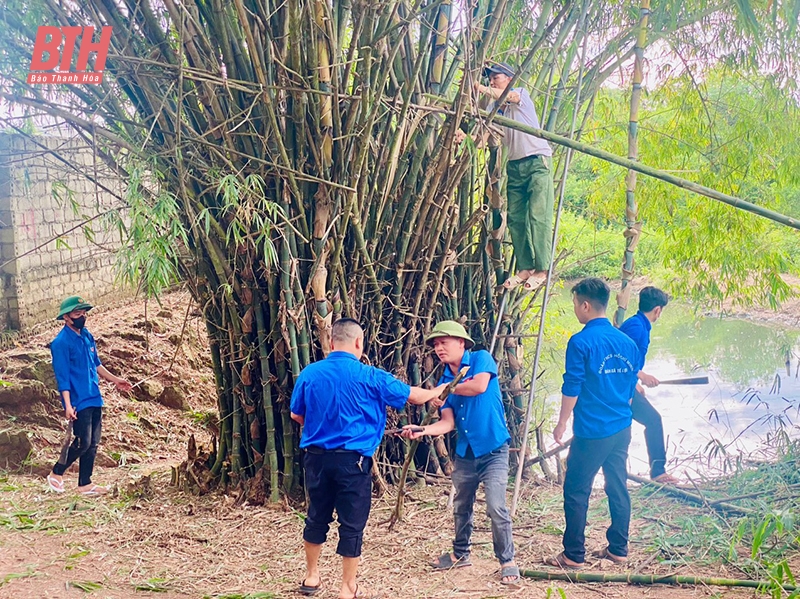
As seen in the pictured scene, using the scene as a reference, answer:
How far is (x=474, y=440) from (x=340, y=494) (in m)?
0.61

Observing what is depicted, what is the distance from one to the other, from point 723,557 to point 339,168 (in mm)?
2465

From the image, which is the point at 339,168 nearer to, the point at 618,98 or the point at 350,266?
the point at 350,266

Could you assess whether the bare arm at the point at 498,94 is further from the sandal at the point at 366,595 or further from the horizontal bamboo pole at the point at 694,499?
the sandal at the point at 366,595

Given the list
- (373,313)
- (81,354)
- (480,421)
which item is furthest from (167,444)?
(480,421)

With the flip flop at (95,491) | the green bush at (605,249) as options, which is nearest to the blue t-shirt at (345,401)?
the flip flop at (95,491)

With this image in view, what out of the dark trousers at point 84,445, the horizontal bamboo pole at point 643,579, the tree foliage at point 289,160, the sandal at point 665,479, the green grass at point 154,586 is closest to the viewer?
the horizontal bamboo pole at point 643,579

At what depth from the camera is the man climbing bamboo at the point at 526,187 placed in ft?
13.2

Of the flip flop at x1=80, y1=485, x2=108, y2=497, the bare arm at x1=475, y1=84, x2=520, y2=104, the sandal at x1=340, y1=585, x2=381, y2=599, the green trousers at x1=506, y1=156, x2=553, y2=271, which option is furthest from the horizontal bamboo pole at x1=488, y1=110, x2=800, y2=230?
the flip flop at x1=80, y1=485, x2=108, y2=497

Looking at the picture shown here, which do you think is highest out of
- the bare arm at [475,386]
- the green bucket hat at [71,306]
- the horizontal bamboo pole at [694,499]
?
the green bucket hat at [71,306]

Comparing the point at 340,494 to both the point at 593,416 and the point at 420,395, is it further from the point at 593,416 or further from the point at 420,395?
the point at 593,416

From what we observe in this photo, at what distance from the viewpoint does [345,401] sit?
3.03 metres

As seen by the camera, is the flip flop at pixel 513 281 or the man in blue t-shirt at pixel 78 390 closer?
the flip flop at pixel 513 281

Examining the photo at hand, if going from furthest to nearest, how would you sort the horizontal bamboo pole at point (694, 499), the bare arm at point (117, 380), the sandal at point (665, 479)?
the bare arm at point (117, 380)
the sandal at point (665, 479)
the horizontal bamboo pole at point (694, 499)

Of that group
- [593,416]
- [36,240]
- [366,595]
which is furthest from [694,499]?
[36,240]
